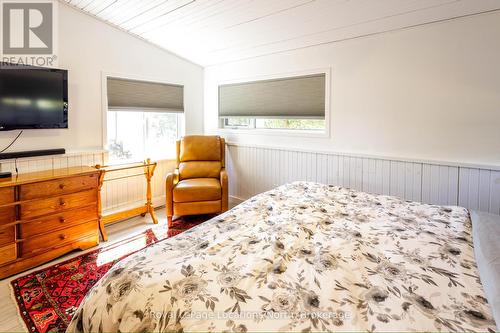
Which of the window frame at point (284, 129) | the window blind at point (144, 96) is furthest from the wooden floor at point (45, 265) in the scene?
the window frame at point (284, 129)

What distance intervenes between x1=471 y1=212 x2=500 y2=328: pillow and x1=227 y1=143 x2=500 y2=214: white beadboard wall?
855mm

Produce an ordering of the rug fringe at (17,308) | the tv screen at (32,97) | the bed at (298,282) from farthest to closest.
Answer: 1. the tv screen at (32,97)
2. the rug fringe at (17,308)
3. the bed at (298,282)

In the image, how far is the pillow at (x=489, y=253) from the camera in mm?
991

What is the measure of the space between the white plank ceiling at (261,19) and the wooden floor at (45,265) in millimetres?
2398

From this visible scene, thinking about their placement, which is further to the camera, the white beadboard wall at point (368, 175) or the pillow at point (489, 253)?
the white beadboard wall at point (368, 175)

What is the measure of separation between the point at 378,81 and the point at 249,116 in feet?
5.96

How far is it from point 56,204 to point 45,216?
0.43ft

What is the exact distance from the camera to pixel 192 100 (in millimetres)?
4523

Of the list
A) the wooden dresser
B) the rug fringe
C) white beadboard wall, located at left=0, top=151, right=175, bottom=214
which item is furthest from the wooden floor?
white beadboard wall, located at left=0, top=151, right=175, bottom=214

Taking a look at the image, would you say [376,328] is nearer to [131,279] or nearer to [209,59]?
[131,279]

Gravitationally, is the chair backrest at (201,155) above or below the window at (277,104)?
below

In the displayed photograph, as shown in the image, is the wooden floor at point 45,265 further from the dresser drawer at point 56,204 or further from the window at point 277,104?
the window at point 277,104

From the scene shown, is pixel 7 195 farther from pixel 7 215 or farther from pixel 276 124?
pixel 276 124
